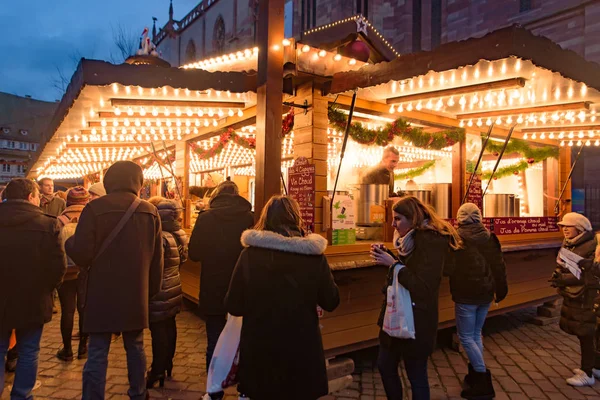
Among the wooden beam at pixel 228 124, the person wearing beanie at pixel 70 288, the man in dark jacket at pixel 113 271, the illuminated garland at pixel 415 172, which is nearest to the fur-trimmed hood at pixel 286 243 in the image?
the man in dark jacket at pixel 113 271

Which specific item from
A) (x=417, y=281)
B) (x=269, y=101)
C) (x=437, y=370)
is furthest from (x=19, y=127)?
(x=417, y=281)

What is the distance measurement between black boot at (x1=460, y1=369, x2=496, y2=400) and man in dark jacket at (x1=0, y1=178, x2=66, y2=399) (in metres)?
3.91

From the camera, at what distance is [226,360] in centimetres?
279

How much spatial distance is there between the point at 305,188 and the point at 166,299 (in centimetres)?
214

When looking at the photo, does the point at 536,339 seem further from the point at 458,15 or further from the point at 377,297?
the point at 458,15

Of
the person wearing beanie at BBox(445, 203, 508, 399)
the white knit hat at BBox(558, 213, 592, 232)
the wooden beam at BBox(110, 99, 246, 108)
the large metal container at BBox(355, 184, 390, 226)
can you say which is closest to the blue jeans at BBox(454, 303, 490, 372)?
the person wearing beanie at BBox(445, 203, 508, 399)

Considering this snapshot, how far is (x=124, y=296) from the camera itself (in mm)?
3018

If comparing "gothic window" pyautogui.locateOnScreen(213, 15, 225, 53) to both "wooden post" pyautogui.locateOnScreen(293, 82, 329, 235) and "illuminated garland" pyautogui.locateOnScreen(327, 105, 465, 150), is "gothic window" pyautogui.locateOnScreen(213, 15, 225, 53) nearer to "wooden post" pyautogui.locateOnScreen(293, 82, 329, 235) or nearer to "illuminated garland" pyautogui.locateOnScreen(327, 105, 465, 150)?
"illuminated garland" pyautogui.locateOnScreen(327, 105, 465, 150)

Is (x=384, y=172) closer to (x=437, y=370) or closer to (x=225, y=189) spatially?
(x=437, y=370)

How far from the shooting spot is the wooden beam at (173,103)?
5148 millimetres

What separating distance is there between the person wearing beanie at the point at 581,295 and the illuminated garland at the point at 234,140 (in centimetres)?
351

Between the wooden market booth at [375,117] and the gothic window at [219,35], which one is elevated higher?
the gothic window at [219,35]

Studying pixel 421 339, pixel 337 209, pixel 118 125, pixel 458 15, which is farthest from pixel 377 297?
pixel 458 15

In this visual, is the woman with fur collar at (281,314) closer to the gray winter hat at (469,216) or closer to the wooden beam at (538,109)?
the gray winter hat at (469,216)
